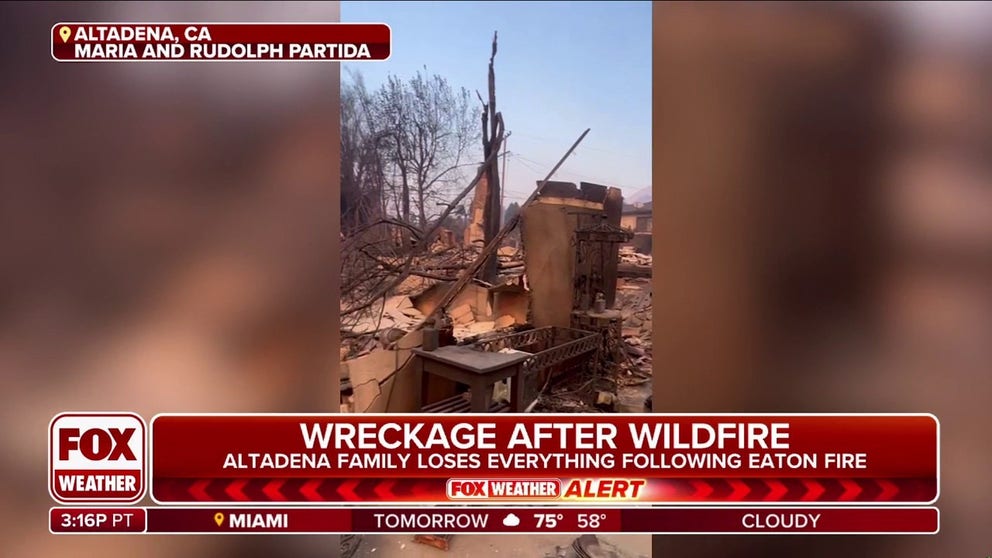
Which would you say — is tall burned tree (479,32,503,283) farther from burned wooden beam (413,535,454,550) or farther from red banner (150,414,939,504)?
burned wooden beam (413,535,454,550)

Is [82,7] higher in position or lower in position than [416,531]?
higher

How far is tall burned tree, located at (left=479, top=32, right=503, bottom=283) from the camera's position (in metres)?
1.29

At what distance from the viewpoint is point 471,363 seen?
1244 millimetres

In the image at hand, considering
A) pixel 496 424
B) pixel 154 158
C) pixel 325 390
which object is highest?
pixel 154 158

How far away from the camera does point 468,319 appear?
1304 millimetres

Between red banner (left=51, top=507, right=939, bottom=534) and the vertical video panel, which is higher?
the vertical video panel

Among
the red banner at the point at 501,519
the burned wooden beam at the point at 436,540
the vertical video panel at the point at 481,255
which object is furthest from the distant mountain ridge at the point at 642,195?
the burned wooden beam at the point at 436,540

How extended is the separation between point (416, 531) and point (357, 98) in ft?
4.17

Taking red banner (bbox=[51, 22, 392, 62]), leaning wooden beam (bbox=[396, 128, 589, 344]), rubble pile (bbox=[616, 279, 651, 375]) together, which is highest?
red banner (bbox=[51, 22, 392, 62])

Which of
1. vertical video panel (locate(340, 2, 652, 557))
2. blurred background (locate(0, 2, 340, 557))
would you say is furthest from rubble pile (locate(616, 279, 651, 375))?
blurred background (locate(0, 2, 340, 557))

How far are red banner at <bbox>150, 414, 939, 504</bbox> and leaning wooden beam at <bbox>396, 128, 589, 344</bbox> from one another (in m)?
0.33

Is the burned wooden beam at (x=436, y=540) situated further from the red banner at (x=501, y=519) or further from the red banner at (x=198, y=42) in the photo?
the red banner at (x=198, y=42)

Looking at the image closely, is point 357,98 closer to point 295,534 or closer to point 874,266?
point 295,534

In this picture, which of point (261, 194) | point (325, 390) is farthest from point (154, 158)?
point (325, 390)
